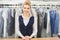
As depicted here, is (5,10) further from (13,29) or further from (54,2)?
(54,2)

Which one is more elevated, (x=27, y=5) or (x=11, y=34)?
(x=27, y=5)

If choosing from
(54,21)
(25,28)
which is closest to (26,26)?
(25,28)

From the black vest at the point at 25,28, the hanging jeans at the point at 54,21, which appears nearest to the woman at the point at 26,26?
the black vest at the point at 25,28

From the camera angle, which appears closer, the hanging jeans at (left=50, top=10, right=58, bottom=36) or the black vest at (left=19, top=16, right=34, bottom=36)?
the black vest at (left=19, top=16, right=34, bottom=36)

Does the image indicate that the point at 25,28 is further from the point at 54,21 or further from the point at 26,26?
the point at 54,21

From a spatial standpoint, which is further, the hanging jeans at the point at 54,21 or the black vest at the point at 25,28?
the hanging jeans at the point at 54,21

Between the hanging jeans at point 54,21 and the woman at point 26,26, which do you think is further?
the hanging jeans at point 54,21

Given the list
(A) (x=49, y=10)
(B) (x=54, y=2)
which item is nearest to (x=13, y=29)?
(A) (x=49, y=10)

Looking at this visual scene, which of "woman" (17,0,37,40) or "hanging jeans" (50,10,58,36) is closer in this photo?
"woman" (17,0,37,40)

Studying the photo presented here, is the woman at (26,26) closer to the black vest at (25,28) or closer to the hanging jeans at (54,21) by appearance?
the black vest at (25,28)

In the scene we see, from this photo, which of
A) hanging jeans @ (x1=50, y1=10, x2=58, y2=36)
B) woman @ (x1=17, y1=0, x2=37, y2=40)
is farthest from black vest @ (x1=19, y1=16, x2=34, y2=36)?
hanging jeans @ (x1=50, y1=10, x2=58, y2=36)

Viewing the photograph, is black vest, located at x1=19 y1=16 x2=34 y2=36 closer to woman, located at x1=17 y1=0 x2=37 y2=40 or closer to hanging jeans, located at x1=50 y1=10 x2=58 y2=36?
woman, located at x1=17 y1=0 x2=37 y2=40

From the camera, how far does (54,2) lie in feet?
9.50

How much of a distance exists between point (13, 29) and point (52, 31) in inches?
33.4
